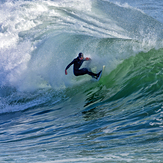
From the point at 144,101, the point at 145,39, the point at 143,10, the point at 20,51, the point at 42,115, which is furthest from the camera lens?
the point at 143,10

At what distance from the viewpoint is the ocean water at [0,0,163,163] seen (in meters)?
4.26

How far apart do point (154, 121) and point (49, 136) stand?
216 centimetres

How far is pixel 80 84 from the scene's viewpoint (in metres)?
9.98

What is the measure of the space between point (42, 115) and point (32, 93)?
3.03 m

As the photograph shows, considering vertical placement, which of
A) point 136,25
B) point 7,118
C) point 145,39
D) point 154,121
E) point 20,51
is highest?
point 136,25

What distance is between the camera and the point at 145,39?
10391 millimetres

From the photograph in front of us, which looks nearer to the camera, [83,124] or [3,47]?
[83,124]

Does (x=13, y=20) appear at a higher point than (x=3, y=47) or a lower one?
higher

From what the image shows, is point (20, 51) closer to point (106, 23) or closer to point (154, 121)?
point (106, 23)

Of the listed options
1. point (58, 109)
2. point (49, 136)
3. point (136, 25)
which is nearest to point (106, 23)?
point (136, 25)

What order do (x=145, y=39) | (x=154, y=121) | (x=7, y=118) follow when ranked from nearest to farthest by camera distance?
(x=154, y=121) → (x=7, y=118) → (x=145, y=39)

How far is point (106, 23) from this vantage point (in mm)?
13891

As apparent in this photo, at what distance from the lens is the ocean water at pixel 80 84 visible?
4.26 metres

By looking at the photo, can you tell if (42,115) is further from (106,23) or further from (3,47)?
(106,23)
